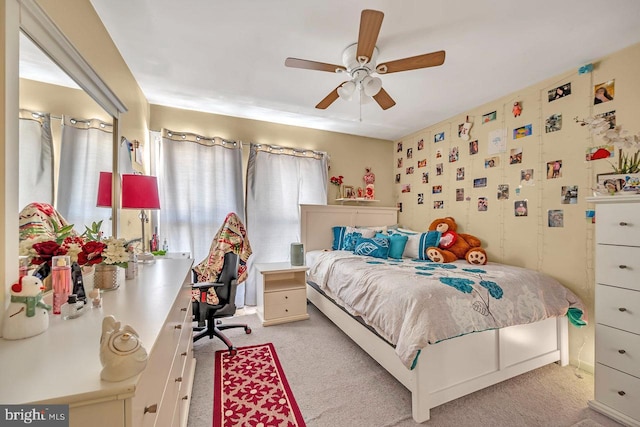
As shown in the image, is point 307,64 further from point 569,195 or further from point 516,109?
point 569,195

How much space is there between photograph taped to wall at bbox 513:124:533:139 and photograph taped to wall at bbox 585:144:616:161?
0.51 meters

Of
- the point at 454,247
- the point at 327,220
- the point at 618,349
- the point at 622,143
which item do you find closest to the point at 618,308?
the point at 618,349

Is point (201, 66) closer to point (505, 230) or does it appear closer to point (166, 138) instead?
point (166, 138)

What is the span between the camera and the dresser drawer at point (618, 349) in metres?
1.50

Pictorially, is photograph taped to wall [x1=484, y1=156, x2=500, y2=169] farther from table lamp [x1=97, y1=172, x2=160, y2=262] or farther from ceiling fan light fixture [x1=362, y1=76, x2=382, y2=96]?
table lamp [x1=97, y1=172, x2=160, y2=262]

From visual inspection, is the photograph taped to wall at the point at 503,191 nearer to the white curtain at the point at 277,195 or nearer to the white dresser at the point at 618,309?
the white dresser at the point at 618,309

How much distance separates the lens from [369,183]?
408 centimetres

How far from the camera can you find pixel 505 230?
267 cm

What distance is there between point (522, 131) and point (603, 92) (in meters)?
0.59

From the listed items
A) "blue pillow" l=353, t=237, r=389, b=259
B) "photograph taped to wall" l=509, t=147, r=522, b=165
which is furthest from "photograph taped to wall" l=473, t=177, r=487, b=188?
"blue pillow" l=353, t=237, r=389, b=259

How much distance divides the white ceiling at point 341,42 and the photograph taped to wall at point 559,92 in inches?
5.4
